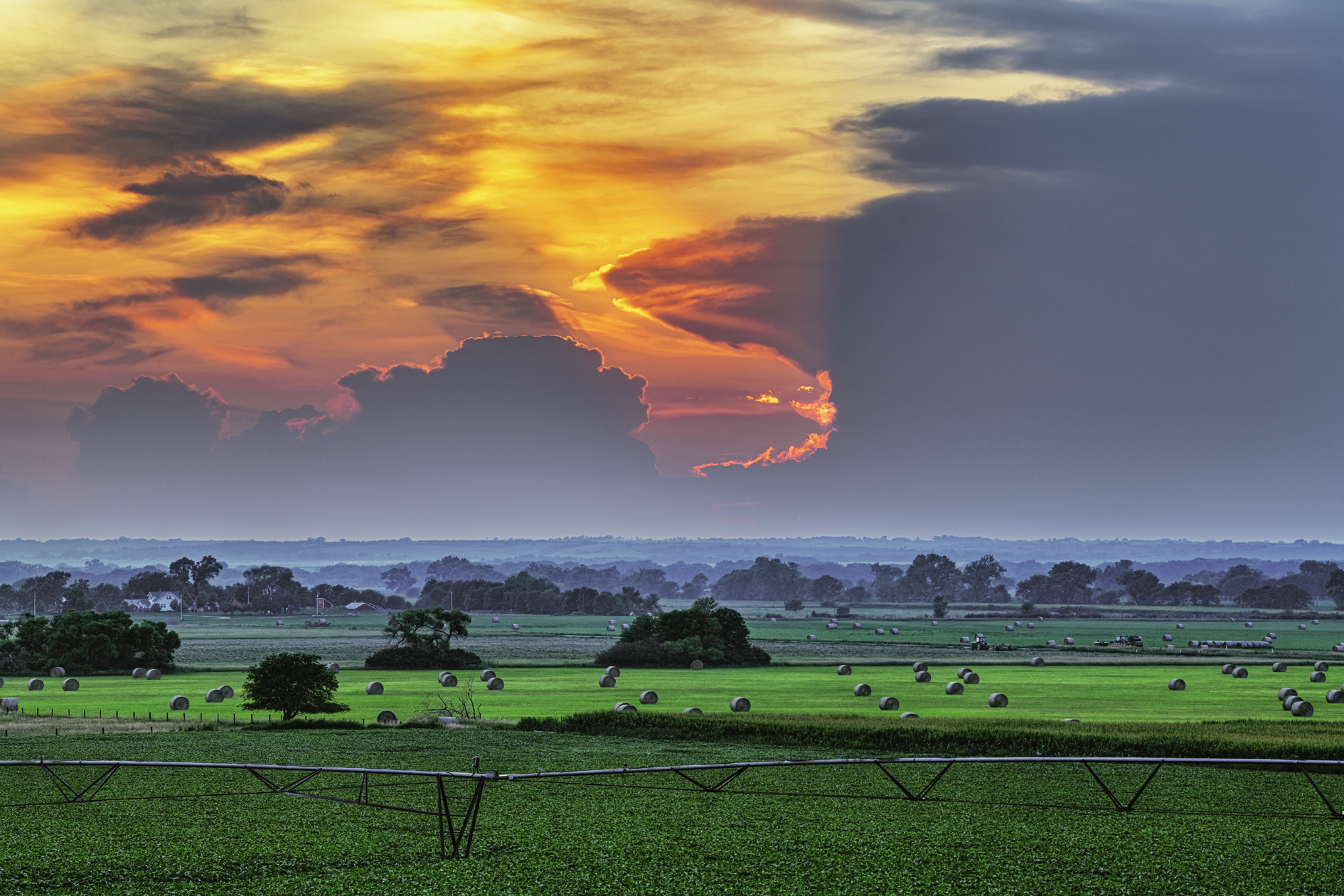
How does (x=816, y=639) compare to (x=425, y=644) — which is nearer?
(x=425, y=644)

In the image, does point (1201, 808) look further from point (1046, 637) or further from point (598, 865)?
point (1046, 637)

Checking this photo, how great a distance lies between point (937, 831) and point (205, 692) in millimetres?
51992

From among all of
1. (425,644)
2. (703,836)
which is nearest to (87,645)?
(425,644)

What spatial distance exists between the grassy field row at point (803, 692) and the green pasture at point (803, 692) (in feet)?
0.37

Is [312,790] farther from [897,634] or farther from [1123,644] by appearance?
[897,634]

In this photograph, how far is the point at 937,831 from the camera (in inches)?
1095

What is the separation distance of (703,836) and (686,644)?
7154 cm

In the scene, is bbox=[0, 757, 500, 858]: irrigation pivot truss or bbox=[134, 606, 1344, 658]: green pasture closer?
bbox=[0, 757, 500, 858]: irrigation pivot truss

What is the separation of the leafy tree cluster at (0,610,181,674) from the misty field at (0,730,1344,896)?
54.6 m

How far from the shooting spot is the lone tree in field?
2170 inches

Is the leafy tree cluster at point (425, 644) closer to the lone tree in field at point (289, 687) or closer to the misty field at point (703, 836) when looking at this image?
the lone tree in field at point (289, 687)

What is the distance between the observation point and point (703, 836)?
27.2 meters

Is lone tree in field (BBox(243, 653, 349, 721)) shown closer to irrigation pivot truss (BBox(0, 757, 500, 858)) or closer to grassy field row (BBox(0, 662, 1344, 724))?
grassy field row (BBox(0, 662, 1344, 724))

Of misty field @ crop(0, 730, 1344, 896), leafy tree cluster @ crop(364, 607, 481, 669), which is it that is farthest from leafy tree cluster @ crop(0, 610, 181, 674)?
misty field @ crop(0, 730, 1344, 896)
